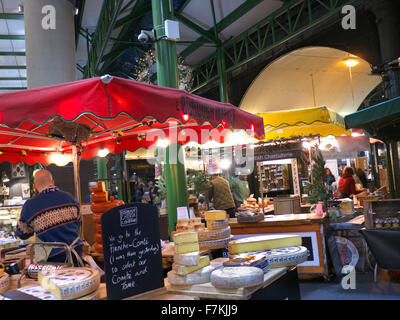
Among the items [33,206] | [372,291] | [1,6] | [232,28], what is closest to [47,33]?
[1,6]

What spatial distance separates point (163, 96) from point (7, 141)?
7.51 feet

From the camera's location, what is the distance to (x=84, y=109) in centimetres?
270

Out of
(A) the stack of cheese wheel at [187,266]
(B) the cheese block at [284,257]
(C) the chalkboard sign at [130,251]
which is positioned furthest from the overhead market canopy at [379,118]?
(C) the chalkboard sign at [130,251]

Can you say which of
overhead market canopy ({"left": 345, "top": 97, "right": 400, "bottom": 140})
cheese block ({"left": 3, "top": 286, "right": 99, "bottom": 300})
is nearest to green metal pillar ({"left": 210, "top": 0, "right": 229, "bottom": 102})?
overhead market canopy ({"left": 345, "top": 97, "right": 400, "bottom": 140})

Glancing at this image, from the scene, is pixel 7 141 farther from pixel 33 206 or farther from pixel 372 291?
pixel 372 291

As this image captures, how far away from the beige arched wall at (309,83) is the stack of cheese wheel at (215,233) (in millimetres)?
7641

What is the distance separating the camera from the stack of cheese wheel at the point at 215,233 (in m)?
3.54

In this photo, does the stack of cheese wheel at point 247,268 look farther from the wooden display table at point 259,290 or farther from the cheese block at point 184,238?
the cheese block at point 184,238

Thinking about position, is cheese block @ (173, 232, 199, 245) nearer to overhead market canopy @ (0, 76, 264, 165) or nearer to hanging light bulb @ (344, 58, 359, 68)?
overhead market canopy @ (0, 76, 264, 165)

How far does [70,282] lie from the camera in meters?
1.86

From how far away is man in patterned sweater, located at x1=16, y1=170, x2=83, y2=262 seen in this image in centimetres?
337

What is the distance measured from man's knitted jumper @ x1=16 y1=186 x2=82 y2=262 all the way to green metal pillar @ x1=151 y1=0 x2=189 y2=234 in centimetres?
226

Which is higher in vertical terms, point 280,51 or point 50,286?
point 280,51
